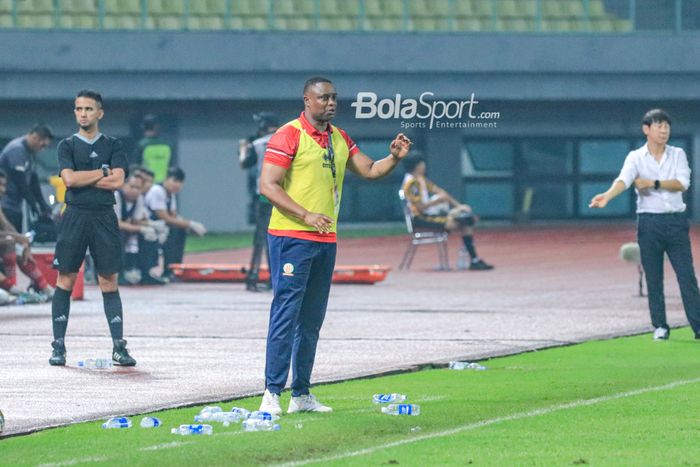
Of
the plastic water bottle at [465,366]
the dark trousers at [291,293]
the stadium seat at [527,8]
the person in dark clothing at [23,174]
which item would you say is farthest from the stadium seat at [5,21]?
the dark trousers at [291,293]

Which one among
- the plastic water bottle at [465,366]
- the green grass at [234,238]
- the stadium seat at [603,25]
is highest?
the stadium seat at [603,25]

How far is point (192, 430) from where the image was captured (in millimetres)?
8438

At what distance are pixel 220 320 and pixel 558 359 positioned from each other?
4.66 meters

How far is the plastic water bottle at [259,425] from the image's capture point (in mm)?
8539

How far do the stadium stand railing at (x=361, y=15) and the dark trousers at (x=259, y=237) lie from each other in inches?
619

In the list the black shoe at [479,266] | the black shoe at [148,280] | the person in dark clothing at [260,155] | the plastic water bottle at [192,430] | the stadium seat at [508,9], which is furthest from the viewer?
the stadium seat at [508,9]

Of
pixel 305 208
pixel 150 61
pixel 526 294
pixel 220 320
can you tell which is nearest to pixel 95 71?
pixel 150 61

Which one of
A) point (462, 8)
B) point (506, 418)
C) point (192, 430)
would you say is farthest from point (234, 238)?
point (192, 430)

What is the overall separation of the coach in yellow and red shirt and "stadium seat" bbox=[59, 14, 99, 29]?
26.4m

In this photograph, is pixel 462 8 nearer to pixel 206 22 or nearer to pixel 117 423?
pixel 206 22

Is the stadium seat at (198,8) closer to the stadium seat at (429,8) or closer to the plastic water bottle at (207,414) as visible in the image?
the stadium seat at (429,8)

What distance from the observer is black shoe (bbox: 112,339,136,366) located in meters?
11.8

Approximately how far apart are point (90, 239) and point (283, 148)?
331cm

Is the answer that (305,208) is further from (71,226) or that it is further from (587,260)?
(587,260)
